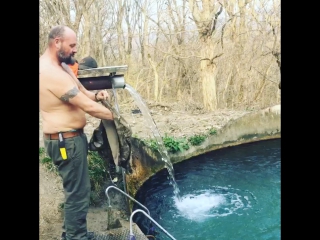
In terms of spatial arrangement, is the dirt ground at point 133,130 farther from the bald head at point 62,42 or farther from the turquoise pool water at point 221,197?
the bald head at point 62,42

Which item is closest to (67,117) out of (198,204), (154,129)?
(198,204)

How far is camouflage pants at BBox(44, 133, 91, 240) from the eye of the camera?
181 centimetres

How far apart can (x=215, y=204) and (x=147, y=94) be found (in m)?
4.41

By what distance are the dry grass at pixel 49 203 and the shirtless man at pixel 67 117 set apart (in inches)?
17.0

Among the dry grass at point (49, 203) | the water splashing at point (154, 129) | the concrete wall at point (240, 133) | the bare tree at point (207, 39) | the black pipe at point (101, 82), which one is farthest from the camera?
the bare tree at point (207, 39)

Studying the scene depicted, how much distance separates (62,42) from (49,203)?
133cm

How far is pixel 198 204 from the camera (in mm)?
3213

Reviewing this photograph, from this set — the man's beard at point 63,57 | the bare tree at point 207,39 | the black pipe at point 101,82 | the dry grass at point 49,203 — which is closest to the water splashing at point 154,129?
the black pipe at point 101,82

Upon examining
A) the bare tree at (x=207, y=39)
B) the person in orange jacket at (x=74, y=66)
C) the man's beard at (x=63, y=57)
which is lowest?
the person in orange jacket at (x=74, y=66)

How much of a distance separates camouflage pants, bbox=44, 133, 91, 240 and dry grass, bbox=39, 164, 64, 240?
15.2 inches

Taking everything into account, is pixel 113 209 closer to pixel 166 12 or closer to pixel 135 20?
pixel 135 20

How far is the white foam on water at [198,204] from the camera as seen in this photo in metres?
2.97

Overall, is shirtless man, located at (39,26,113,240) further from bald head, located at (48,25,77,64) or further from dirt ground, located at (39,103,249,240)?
dirt ground, located at (39,103,249,240)
